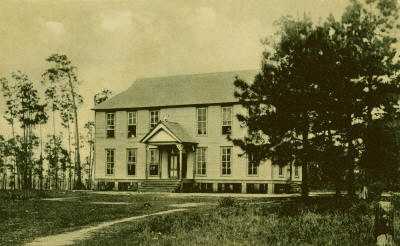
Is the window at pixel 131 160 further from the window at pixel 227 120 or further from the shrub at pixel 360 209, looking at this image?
the shrub at pixel 360 209

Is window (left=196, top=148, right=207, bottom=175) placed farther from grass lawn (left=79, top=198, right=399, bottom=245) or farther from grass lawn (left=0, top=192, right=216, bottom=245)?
grass lawn (left=79, top=198, right=399, bottom=245)

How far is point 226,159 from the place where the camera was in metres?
39.5

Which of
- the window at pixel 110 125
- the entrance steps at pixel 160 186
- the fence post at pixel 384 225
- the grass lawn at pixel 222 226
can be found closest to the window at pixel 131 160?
the window at pixel 110 125

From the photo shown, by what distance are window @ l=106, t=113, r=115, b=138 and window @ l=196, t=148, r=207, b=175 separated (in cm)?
692

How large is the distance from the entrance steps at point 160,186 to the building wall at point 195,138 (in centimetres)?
168

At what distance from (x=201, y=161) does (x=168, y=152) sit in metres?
2.46

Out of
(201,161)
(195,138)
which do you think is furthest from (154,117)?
(201,161)

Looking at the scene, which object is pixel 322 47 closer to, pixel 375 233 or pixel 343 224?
pixel 343 224

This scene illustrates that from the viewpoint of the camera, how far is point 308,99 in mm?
20328

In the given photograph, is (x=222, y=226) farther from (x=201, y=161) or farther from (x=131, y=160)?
(x=131, y=160)

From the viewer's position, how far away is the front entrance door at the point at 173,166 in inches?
1604

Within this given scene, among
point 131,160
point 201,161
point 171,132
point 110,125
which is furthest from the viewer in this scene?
point 110,125

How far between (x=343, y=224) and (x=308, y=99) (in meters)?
4.97

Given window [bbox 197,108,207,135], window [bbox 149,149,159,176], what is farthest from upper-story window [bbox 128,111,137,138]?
window [bbox 197,108,207,135]
